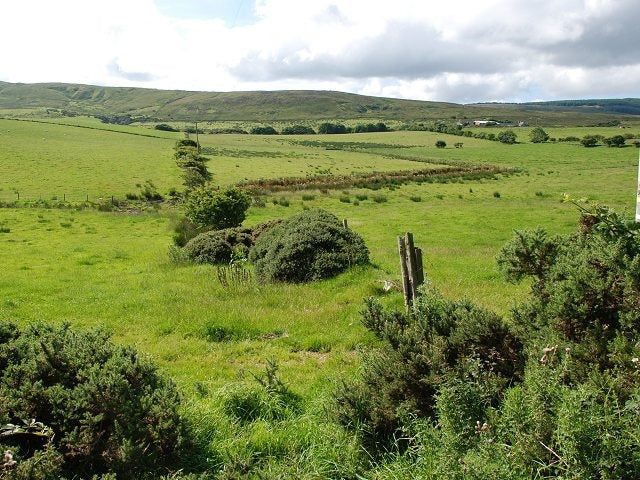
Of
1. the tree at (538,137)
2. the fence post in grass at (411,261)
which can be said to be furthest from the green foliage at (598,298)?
the tree at (538,137)

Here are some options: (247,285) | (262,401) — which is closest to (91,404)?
(262,401)

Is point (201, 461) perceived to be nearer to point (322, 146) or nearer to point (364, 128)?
point (322, 146)

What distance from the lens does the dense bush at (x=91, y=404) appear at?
15.7 feet

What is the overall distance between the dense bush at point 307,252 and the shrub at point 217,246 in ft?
6.68

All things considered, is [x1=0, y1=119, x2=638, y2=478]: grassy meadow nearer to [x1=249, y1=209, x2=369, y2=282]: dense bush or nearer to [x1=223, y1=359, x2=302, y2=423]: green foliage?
[x1=223, y1=359, x2=302, y2=423]: green foliage

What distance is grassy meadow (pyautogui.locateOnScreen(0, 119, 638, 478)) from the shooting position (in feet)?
28.5

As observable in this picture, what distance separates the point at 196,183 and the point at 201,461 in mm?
52414

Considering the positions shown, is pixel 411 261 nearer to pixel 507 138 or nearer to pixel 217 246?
pixel 217 246

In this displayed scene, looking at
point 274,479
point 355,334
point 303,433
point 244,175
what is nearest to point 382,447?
point 303,433

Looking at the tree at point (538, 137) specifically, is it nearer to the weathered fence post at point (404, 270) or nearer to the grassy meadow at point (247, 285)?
the grassy meadow at point (247, 285)

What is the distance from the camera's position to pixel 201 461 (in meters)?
5.44

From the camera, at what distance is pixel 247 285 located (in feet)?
47.5

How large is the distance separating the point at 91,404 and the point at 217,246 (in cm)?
1429

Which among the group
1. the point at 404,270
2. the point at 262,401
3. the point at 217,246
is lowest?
the point at 262,401
